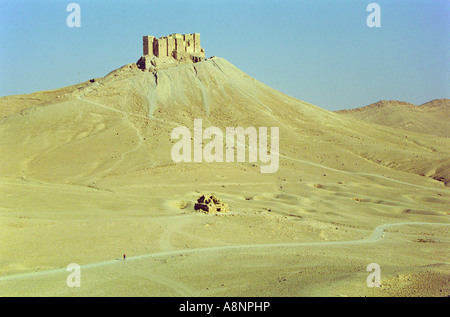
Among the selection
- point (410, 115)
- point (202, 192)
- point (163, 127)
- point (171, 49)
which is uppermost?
point (410, 115)

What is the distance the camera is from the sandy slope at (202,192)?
17047mm

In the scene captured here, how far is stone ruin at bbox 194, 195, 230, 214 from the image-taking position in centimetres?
2861

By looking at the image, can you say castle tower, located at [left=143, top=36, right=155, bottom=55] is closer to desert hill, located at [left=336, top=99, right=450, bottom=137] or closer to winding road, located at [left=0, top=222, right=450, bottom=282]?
winding road, located at [left=0, top=222, right=450, bottom=282]

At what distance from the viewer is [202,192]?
125 feet

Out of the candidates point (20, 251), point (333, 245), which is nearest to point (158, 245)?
point (20, 251)

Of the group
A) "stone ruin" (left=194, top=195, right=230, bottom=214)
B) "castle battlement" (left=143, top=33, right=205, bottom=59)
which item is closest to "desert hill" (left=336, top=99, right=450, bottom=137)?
"castle battlement" (left=143, top=33, right=205, bottom=59)

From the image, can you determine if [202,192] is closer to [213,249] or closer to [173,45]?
[213,249]

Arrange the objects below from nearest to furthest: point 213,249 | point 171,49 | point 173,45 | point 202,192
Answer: point 213,249 → point 202,192 → point 171,49 → point 173,45

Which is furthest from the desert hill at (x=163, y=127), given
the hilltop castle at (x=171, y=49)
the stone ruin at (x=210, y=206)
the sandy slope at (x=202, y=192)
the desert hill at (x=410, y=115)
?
the desert hill at (x=410, y=115)

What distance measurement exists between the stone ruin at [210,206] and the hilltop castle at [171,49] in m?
39.1

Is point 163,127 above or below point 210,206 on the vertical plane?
above

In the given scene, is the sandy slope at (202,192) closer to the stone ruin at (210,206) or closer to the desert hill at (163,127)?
the desert hill at (163,127)

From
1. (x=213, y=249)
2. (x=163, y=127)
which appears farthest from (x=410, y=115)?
(x=213, y=249)

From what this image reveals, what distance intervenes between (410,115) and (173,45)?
6852 cm
